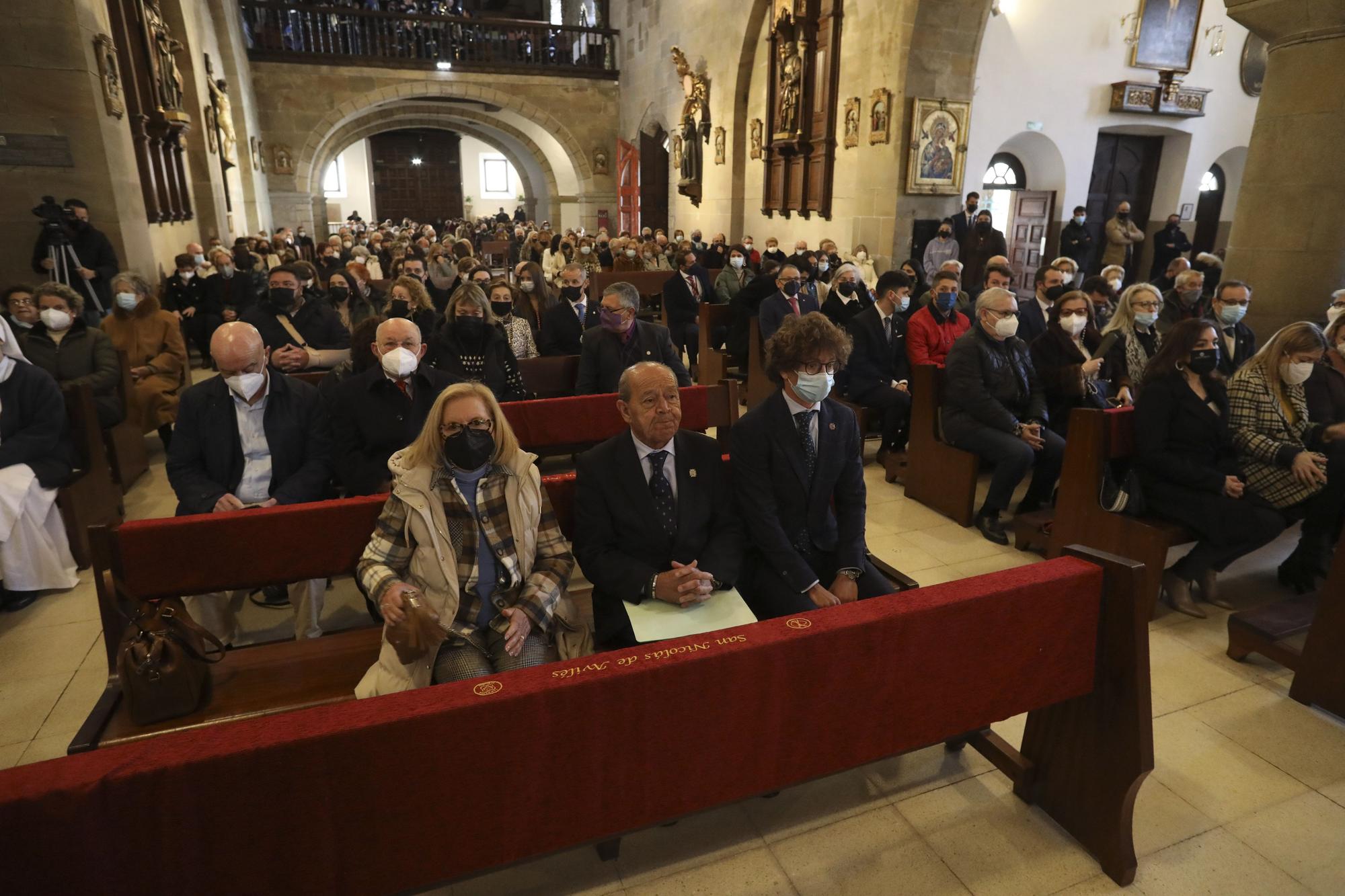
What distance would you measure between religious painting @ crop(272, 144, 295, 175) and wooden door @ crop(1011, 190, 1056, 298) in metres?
16.0

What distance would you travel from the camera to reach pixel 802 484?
280 centimetres

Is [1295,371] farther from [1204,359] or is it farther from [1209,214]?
[1209,214]

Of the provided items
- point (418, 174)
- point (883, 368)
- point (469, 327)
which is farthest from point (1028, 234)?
point (418, 174)

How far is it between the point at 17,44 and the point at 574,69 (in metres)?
15.0

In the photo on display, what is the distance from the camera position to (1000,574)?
201cm


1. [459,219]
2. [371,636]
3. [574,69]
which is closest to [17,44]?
[371,636]

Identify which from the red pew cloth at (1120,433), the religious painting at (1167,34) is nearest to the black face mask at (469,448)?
the red pew cloth at (1120,433)

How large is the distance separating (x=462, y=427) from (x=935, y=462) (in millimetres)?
3426

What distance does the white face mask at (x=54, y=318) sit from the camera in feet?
15.0

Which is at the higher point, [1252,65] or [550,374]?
[1252,65]

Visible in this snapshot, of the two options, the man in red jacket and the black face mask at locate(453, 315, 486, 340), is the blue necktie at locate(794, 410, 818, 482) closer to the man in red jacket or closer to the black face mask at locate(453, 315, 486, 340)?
the black face mask at locate(453, 315, 486, 340)

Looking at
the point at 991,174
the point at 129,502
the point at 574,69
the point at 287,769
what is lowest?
the point at 129,502

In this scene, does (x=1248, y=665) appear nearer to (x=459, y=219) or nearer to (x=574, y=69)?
(x=574, y=69)

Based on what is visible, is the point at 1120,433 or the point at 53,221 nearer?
the point at 1120,433
